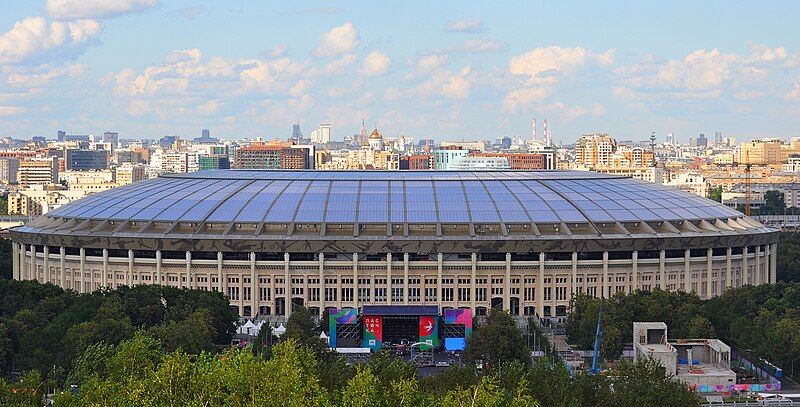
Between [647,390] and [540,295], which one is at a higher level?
A: [647,390]

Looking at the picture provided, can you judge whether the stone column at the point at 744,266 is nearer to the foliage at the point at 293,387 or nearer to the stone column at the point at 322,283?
the stone column at the point at 322,283

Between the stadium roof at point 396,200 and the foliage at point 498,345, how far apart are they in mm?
23575

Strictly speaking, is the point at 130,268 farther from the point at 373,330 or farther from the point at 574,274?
the point at 574,274

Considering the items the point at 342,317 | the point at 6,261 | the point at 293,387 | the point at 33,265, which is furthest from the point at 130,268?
the point at 293,387

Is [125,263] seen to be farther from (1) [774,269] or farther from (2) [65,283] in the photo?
(1) [774,269]

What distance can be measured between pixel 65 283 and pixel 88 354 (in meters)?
42.3

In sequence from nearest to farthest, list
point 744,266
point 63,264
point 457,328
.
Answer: point 457,328 → point 63,264 → point 744,266

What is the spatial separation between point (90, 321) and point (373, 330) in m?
19.1

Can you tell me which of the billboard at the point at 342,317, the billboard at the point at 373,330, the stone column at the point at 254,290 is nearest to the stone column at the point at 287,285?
the stone column at the point at 254,290

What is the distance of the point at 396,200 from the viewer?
114 metres

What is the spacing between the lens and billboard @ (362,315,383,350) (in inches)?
3784

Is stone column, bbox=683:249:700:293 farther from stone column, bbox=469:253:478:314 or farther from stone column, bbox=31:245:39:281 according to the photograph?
stone column, bbox=31:245:39:281

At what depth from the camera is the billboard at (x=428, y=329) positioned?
94875 millimetres

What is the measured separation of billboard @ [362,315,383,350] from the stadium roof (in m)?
13.4
